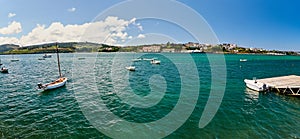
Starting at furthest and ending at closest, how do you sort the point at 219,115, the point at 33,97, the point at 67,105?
the point at 33,97 < the point at 67,105 < the point at 219,115

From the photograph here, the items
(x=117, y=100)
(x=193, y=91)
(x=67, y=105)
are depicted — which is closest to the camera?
(x=67, y=105)

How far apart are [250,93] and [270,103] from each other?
5.56 metres

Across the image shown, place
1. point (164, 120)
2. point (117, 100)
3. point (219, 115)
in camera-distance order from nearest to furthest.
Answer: point (164, 120) < point (219, 115) < point (117, 100)

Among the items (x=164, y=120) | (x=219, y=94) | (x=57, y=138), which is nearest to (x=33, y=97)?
(x=57, y=138)

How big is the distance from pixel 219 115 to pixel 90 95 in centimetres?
1928

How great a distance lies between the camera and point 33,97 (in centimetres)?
2994

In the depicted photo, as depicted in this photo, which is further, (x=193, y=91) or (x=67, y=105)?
(x=193, y=91)

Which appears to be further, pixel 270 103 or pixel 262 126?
pixel 270 103

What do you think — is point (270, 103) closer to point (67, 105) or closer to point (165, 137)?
point (165, 137)

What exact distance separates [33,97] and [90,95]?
883cm

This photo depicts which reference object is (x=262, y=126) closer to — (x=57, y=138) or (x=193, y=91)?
(x=193, y=91)

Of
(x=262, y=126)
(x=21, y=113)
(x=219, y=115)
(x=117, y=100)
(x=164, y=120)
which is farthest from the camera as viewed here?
(x=117, y=100)

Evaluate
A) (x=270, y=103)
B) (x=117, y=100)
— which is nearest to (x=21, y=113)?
(x=117, y=100)

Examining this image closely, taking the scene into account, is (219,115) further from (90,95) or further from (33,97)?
(33,97)
